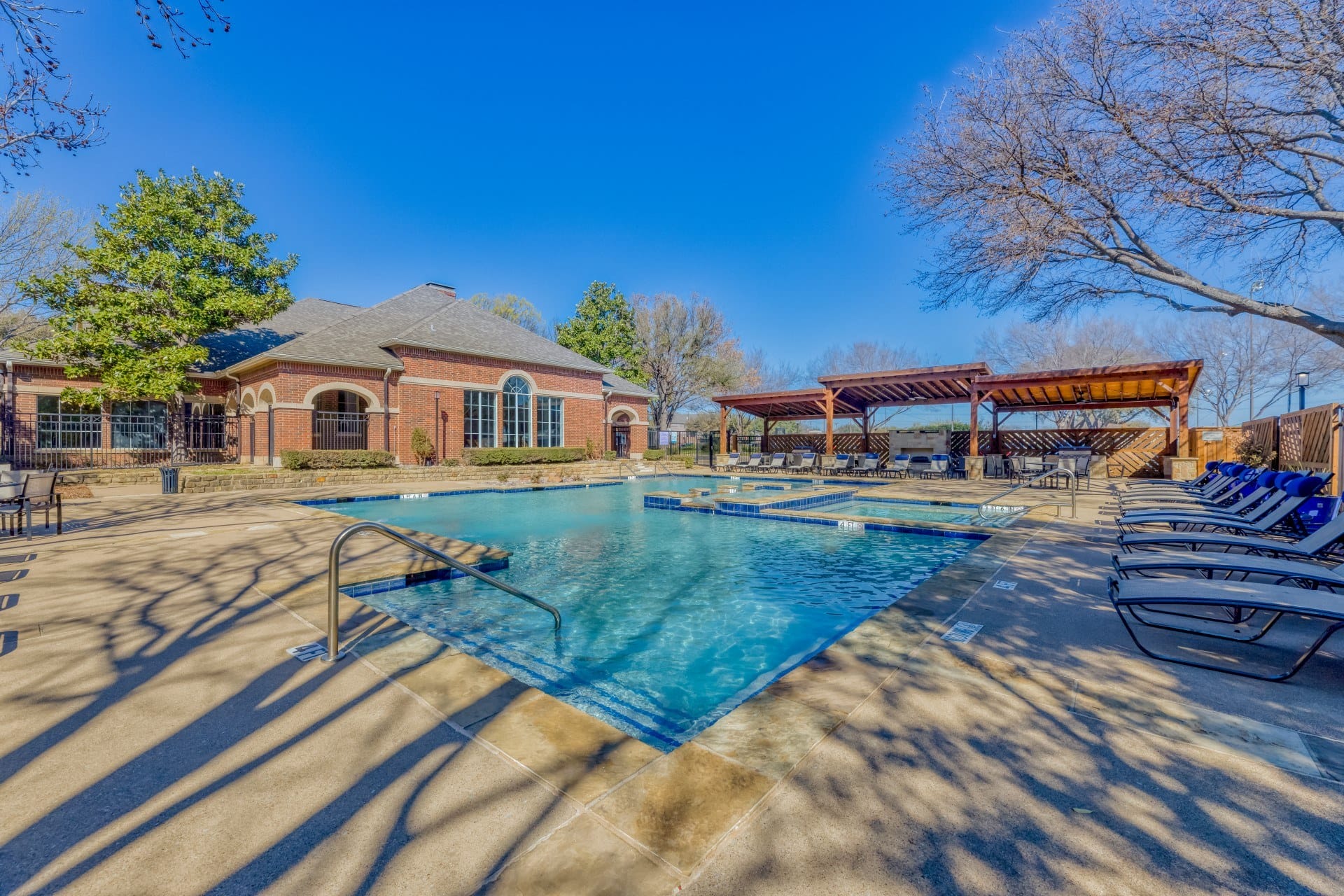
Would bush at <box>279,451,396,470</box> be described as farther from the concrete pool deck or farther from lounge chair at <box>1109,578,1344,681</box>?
lounge chair at <box>1109,578,1344,681</box>

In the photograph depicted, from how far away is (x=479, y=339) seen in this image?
68.8ft

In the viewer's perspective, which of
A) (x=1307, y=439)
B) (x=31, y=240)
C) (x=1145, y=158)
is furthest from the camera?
(x=31, y=240)

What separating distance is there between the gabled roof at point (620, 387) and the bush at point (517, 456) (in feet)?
17.8

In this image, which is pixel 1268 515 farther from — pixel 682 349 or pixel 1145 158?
pixel 682 349

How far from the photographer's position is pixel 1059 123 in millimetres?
9125

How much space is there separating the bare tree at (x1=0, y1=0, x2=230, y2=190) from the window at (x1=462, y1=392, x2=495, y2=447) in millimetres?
14587

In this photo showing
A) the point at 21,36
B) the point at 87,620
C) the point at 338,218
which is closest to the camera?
the point at 87,620

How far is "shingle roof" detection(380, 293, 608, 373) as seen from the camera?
19.0 m

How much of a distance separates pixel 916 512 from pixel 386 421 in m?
16.5

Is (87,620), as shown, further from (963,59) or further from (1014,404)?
(1014,404)

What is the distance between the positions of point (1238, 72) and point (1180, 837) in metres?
10.7

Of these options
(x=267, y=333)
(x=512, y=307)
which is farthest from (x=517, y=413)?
(x=512, y=307)

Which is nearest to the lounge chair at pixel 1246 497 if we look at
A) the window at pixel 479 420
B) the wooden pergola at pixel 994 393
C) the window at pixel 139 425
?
the wooden pergola at pixel 994 393

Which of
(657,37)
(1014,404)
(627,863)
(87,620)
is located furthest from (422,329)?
(1014,404)
